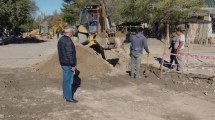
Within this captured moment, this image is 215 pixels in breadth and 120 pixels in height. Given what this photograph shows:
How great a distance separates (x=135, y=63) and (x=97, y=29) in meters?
6.53

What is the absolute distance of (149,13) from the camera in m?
34.4

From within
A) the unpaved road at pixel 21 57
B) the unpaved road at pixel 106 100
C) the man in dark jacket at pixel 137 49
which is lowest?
the unpaved road at pixel 21 57

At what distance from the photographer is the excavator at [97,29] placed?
58.9 feet

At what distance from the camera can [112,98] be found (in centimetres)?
1030

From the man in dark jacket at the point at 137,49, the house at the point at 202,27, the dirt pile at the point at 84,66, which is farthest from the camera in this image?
the house at the point at 202,27

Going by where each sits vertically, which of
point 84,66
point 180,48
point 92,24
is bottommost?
point 84,66

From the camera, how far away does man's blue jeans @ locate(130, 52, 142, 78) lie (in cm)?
1322

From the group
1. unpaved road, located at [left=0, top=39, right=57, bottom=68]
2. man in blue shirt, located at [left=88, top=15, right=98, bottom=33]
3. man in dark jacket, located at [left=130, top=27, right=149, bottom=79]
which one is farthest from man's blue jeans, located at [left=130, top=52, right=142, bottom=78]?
man in blue shirt, located at [left=88, top=15, right=98, bottom=33]

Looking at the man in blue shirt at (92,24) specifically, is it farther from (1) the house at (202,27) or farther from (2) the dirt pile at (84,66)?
(1) the house at (202,27)

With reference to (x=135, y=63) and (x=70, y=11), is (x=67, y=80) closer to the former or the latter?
(x=135, y=63)

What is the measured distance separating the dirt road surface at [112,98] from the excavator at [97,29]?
3.75 m

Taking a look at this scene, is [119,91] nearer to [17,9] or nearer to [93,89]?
[93,89]

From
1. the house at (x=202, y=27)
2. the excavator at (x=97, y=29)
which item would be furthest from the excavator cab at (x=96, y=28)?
the house at (x=202, y=27)

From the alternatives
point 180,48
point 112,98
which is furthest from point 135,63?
point 112,98
